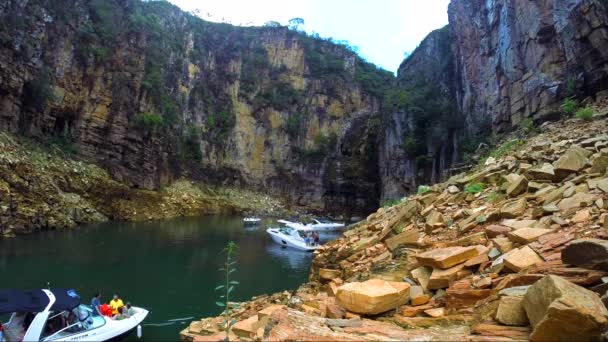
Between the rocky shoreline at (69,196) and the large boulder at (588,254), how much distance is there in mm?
31615

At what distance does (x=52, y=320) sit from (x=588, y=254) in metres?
11.4

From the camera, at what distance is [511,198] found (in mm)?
7316

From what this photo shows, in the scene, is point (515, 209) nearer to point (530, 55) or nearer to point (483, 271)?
point (483, 271)

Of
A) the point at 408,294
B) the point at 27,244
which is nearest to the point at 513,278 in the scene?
the point at 408,294

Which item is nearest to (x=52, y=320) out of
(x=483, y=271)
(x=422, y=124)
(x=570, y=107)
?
(x=483, y=271)

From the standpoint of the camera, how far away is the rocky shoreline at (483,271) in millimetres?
3510

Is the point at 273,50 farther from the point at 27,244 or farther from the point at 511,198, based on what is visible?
the point at 511,198

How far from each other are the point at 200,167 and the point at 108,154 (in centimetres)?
1561

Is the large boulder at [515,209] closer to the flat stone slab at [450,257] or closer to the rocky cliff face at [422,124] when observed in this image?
the flat stone slab at [450,257]

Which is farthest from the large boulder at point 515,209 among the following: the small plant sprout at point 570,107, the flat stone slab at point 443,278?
the small plant sprout at point 570,107

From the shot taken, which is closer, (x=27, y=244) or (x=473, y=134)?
(x=27, y=244)

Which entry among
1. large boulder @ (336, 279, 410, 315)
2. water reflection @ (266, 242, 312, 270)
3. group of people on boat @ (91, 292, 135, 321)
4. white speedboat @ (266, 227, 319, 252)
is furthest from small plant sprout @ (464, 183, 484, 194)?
white speedboat @ (266, 227, 319, 252)

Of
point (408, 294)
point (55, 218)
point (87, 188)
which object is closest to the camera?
point (408, 294)

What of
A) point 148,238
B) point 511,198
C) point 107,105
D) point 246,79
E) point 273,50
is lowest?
point 148,238
